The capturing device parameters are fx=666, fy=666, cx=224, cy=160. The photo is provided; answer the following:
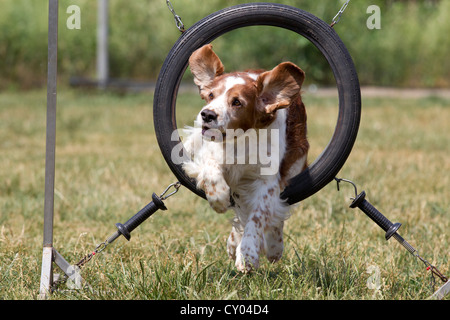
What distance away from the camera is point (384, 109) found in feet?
37.8

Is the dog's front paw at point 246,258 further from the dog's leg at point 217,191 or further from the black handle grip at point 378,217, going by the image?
the black handle grip at point 378,217

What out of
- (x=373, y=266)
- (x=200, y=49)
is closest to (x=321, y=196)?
(x=373, y=266)

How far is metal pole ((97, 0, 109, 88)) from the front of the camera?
1481 centimetres

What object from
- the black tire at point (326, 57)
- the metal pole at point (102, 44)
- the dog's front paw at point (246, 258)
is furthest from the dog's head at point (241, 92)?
the metal pole at point (102, 44)

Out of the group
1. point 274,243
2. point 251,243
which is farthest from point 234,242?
point 251,243

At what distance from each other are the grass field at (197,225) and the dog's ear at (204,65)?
0.92 m

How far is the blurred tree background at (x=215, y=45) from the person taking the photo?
1452 cm

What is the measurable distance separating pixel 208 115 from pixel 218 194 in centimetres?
43

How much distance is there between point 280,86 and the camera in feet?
10.7

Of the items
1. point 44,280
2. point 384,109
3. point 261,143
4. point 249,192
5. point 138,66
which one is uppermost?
point 138,66
